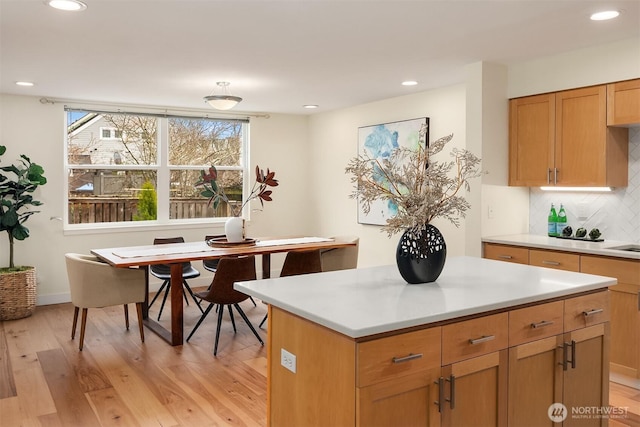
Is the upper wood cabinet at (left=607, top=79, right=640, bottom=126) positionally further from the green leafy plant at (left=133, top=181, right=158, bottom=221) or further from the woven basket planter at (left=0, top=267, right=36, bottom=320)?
the woven basket planter at (left=0, top=267, right=36, bottom=320)

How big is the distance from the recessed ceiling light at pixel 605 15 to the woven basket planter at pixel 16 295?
537 cm

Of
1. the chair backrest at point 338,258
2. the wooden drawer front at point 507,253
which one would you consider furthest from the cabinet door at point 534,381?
the chair backrest at point 338,258

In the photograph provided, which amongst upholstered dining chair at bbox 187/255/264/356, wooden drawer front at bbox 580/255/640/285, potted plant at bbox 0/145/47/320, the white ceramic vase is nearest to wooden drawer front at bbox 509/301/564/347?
wooden drawer front at bbox 580/255/640/285

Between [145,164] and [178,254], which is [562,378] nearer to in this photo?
[178,254]

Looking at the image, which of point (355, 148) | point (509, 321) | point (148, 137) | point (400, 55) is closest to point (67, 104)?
point (148, 137)

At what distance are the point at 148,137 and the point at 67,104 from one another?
0.99m

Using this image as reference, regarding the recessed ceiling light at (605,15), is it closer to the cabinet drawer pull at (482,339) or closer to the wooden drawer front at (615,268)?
the wooden drawer front at (615,268)

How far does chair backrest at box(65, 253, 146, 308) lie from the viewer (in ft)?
13.3

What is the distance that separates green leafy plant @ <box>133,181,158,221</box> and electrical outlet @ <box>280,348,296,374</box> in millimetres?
4851

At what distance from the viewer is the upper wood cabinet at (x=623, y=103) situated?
11.5ft

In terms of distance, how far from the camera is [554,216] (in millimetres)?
4281

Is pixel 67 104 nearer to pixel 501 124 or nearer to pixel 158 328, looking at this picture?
pixel 158 328

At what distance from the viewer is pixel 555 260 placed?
12.2ft

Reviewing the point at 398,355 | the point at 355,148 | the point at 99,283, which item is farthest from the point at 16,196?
the point at 398,355
